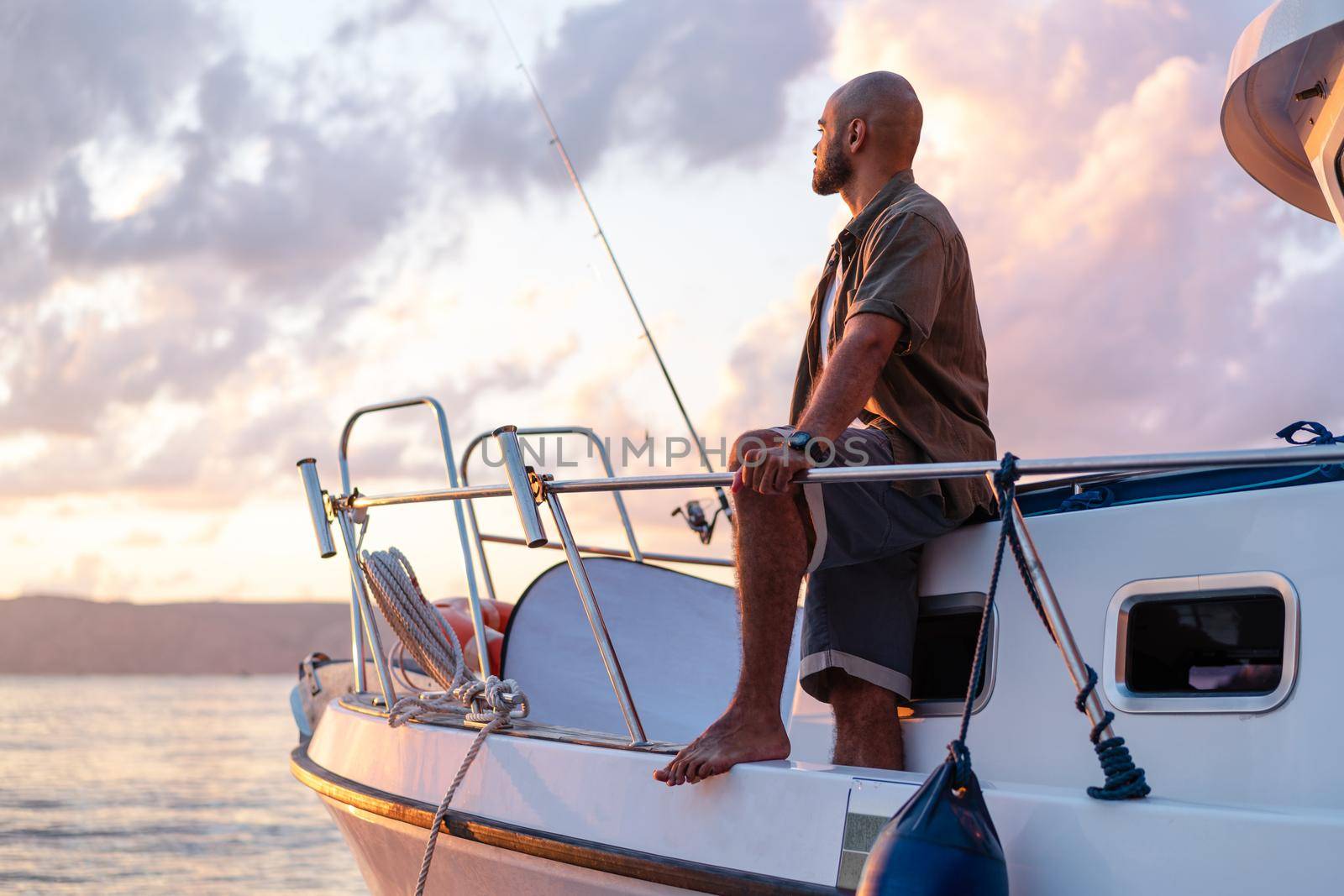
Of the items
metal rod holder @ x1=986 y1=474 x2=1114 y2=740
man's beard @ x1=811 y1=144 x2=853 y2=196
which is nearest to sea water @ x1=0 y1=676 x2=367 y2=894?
man's beard @ x1=811 y1=144 x2=853 y2=196

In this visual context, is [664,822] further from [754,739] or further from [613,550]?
[613,550]

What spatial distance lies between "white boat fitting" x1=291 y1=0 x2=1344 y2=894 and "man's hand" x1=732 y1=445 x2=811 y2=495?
0.11 m

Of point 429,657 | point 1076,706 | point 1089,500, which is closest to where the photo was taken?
point 1076,706

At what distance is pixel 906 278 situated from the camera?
2814 millimetres

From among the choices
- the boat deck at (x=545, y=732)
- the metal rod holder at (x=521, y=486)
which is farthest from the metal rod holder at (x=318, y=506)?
the metal rod holder at (x=521, y=486)

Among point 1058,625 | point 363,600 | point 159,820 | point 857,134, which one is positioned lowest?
point 159,820

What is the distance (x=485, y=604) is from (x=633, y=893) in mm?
2746

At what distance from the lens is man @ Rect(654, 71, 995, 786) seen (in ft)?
8.95

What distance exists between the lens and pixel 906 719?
2963 mm

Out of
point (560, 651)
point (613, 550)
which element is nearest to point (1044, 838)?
point (560, 651)

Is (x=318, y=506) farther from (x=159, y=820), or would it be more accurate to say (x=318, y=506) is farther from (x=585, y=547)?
(x=159, y=820)

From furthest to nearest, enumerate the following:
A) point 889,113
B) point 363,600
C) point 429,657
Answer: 1. point 363,600
2. point 429,657
3. point 889,113

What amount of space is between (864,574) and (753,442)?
487 mm

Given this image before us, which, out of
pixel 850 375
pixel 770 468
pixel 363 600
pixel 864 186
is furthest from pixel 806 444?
pixel 363 600
